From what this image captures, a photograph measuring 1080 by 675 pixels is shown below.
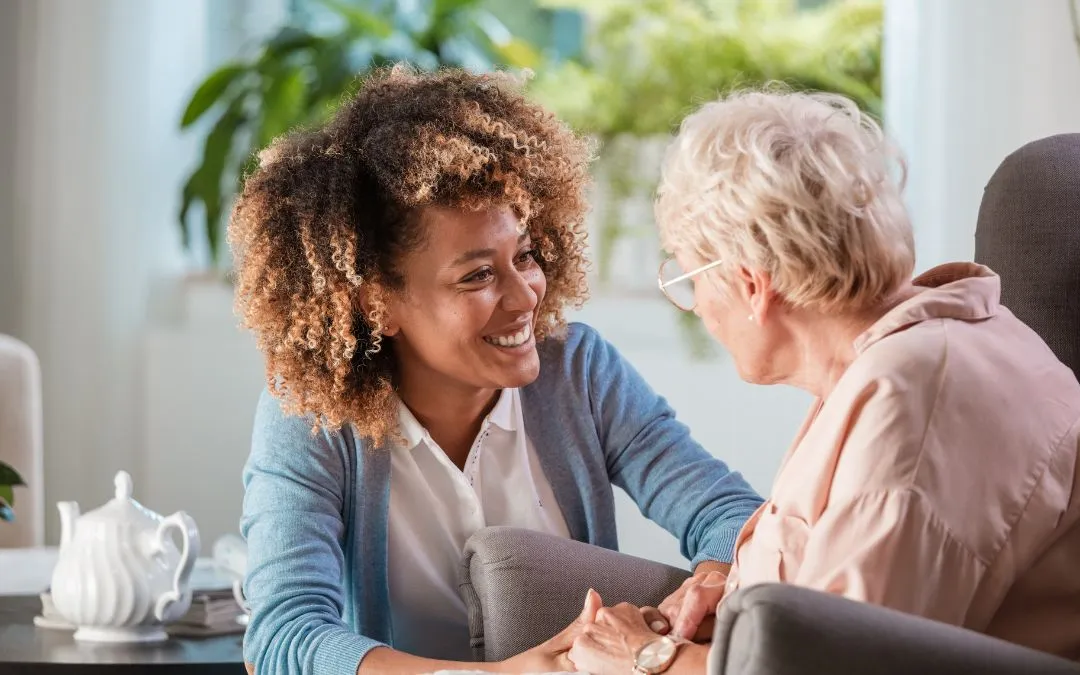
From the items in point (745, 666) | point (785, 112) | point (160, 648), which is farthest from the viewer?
point (160, 648)

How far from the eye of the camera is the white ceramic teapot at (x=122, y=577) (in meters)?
1.71

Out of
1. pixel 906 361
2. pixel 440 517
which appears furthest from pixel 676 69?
pixel 906 361

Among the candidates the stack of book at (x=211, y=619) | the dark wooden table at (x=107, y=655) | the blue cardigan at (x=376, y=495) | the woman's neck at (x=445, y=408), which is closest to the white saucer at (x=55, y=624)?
the dark wooden table at (x=107, y=655)

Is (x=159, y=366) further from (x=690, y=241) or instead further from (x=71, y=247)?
(x=690, y=241)

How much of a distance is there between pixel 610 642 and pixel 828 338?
0.41 metres

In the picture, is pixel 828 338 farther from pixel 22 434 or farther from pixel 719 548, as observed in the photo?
pixel 22 434

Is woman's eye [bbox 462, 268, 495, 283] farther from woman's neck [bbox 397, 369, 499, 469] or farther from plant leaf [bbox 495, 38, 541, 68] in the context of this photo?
plant leaf [bbox 495, 38, 541, 68]

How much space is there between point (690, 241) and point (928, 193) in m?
1.79

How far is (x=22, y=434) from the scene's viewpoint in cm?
266

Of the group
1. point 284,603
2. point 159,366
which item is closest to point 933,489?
point 284,603

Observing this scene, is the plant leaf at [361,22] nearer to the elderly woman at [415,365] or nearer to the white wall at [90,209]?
the white wall at [90,209]

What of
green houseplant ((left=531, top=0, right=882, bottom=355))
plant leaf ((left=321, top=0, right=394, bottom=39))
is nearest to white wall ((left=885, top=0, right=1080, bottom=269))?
green houseplant ((left=531, top=0, right=882, bottom=355))

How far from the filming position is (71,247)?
367cm

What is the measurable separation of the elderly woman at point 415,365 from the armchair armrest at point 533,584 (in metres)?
0.09
